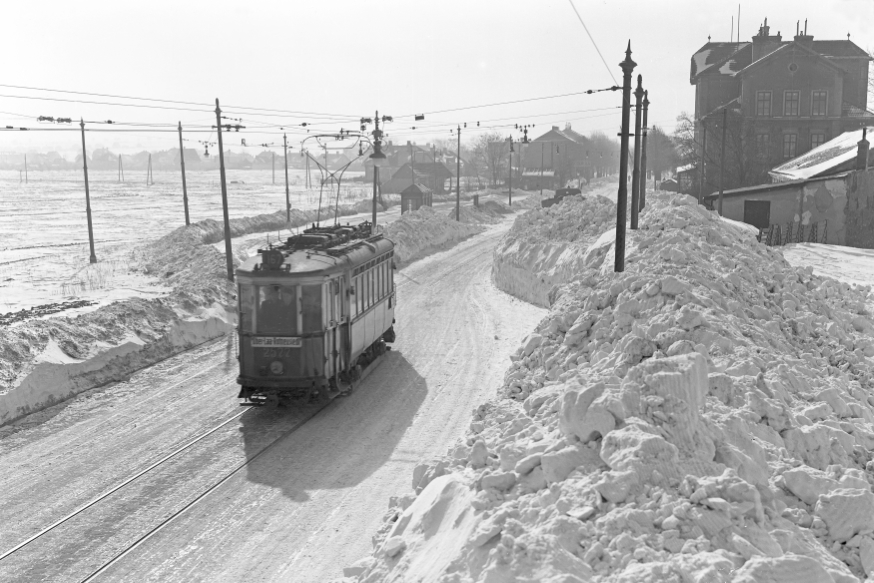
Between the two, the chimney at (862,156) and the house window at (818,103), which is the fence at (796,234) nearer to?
the chimney at (862,156)

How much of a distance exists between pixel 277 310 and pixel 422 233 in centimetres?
3009

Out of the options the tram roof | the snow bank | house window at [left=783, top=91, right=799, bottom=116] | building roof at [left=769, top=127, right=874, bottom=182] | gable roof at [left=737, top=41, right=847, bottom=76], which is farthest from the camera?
house window at [left=783, top=91, right=799, bottom=116]

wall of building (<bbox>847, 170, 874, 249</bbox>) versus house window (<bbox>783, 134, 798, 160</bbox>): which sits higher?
house window (<bbox>783, 134, 798, 160</bbox>)

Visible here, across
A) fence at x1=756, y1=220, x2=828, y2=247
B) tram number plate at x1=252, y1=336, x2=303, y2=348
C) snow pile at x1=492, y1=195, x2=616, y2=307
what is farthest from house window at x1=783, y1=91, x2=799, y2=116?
tram number plate at x1=252, y1=336, x2=303, y2=348

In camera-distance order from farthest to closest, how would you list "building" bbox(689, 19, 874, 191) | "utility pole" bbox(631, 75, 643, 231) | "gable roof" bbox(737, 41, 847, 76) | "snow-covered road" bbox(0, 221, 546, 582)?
1. "building" bbox(689, 19, 874, 191)
2. "gable roof" bbox(737, 41, 847, 76)
3. "utility pole" bbox(631, 75, 643, 231)
4. "snow-covered road" bbox(0, 221, 546, 582)

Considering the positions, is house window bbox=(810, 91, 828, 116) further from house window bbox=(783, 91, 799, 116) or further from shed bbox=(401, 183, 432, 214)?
shed bbox=(401, 183, 432, 214)

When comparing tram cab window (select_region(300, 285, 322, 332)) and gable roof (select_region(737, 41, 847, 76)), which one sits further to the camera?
gable roof (select_region(737, 41, 847, 76))

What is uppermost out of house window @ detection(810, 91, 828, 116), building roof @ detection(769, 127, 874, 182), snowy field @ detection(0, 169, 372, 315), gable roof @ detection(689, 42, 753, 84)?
gable roof @ detection(689, 42, 753, 84)

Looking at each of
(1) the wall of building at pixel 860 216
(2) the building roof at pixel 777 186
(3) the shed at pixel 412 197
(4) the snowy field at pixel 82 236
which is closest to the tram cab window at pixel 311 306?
(4) the snowy field at pixel 82 236

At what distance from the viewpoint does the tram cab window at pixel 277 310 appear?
51.3 ft

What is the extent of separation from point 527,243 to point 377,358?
1310 centimetres

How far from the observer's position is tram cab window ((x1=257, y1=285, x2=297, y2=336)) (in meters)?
15.6

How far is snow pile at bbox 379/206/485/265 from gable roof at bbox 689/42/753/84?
29691mm

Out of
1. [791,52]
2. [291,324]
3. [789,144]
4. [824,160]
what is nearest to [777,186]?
[824,160]
